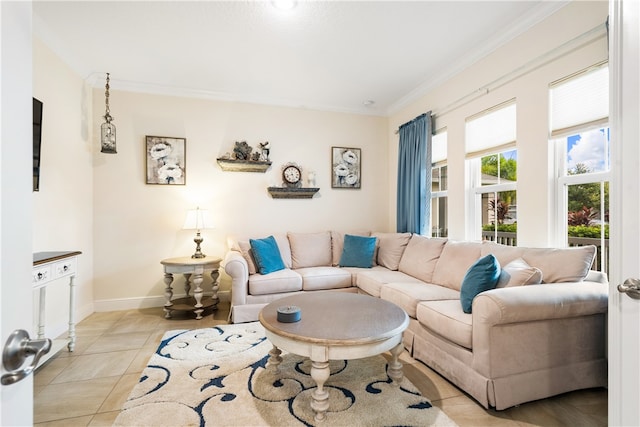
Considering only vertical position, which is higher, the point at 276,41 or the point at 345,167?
the point at 276,41

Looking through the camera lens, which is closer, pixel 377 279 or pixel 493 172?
pixel 493 172

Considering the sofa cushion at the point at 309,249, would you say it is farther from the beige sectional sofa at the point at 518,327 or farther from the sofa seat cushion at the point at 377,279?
the beige sectional sofa at the point at 518,327

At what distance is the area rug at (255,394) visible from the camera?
67.2 inches

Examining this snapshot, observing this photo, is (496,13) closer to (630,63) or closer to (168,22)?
(630,63)

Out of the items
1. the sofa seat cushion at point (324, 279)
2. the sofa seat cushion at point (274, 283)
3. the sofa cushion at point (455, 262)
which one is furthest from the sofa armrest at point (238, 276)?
the sofa cushion at point (455, 262)

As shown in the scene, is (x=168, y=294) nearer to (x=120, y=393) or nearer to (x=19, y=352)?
(x=120, y=393)

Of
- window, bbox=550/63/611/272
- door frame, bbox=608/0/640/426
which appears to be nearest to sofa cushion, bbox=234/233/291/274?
window, bbox=550/63/611/272

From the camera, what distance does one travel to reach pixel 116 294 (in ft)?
12.3

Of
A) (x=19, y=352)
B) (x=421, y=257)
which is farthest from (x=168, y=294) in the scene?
(x=19, y=352)

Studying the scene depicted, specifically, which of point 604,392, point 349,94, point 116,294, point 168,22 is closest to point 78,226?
point 116,294

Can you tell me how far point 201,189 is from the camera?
4.02 m

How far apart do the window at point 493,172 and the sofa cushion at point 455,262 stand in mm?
399

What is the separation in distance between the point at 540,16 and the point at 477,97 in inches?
31.4

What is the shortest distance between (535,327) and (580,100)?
1.67m
